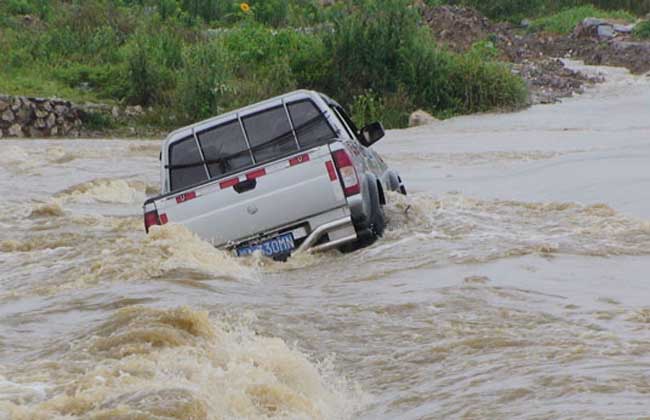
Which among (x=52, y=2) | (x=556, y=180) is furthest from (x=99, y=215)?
(x=52, y=2)

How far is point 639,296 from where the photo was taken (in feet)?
28.0

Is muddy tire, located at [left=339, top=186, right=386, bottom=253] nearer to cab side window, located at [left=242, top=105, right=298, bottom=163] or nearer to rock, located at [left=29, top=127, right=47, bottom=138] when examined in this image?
cab side window, located at [left=242, top=105, right=298, bottom=163]

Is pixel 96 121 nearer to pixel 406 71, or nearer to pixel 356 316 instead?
pixel 406 71

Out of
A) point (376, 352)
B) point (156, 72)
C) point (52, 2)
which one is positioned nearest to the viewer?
point (376, 352)

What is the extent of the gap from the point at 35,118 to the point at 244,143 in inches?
652

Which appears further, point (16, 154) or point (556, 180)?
point (16, 154)

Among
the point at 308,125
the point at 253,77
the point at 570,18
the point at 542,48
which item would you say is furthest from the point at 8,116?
the point at 570,18

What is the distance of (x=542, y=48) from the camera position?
4738 cm

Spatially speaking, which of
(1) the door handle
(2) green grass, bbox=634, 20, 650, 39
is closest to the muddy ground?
(2) green grass, bbox=634, 20, 650, 39

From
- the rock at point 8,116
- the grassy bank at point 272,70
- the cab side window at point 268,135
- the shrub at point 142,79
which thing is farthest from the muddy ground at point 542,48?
the cab side window at point 268,135

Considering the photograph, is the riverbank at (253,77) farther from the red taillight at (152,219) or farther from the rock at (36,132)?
the red taillight at (152,219)

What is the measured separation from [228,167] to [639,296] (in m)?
4.03

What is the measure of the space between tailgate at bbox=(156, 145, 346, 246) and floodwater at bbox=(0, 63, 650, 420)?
0.21m

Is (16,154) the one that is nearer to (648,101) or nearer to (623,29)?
(648,101)
